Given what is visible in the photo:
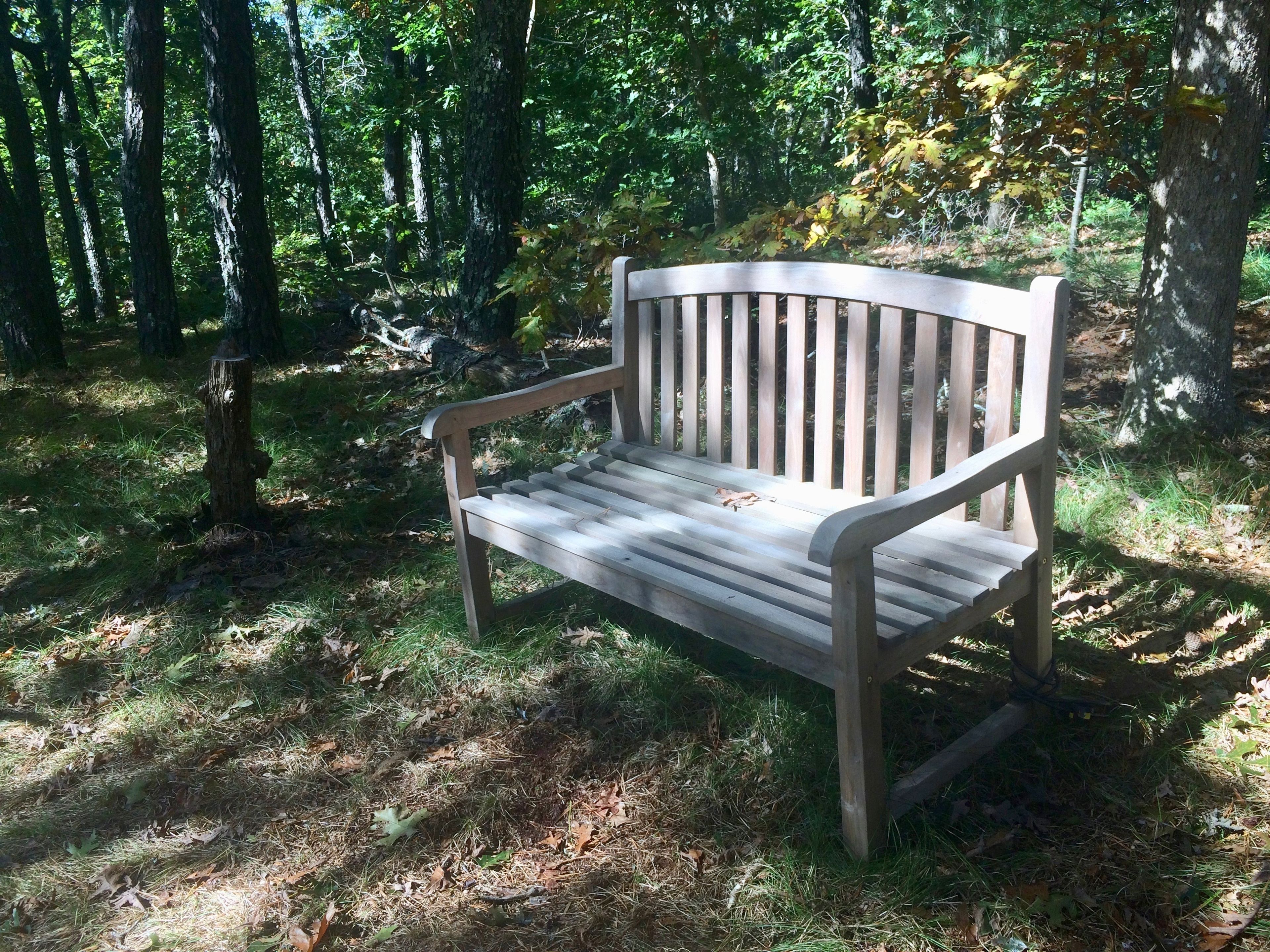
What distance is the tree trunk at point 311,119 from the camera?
52.0 ft

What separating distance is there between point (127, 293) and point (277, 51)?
715cm

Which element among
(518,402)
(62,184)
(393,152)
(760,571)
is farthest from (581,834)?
(393,152)

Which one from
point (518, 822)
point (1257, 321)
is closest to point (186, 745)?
point (518, 822)

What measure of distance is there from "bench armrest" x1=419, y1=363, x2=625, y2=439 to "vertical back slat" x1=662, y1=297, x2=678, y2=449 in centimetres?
19

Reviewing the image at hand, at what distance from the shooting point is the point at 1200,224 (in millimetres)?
3971

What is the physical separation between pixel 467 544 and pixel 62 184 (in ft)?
37.2

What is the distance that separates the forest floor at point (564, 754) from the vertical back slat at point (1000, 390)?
859 mm

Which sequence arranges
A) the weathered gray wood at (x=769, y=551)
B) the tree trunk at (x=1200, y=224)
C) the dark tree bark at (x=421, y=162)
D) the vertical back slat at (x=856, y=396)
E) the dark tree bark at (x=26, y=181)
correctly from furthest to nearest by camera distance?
the dark tree bark at (x=421, y=162), the dark tree bark at (x=26, y=181), the tree trunk at (x=1200, y=224), the vertical back slat at (x=856, y=396), the weathered gray wood at (x=769, y=551)

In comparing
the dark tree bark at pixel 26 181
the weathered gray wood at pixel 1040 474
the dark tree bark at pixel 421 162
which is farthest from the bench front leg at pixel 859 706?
the dark tree bark at pixel 421 162

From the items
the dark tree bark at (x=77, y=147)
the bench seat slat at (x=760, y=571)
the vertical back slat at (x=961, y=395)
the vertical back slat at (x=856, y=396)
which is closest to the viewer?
the bench seat slat at (x=760, y=571)

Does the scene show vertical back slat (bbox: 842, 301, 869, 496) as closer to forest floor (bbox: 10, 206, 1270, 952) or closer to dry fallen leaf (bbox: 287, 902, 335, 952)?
forest floor (bbox: 10, 206, 1270, 952)

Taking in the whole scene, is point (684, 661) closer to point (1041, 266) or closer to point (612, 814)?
point (612, 814)

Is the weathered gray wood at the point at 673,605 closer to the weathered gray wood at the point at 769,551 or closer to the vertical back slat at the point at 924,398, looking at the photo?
the weathered gray wood at the point at 769,551

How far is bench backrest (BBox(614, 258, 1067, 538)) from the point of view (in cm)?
249
